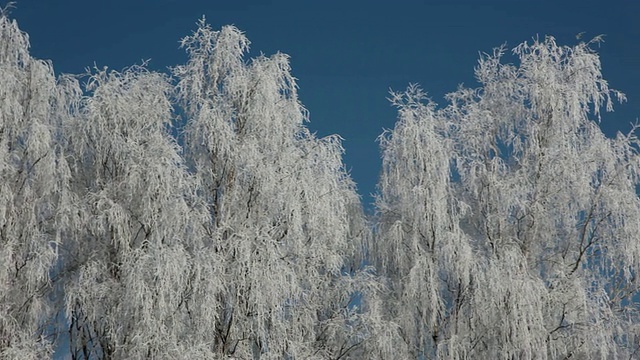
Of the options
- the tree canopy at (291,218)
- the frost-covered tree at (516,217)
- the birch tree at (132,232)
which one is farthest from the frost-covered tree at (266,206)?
the frost-covered tree at (516,217)

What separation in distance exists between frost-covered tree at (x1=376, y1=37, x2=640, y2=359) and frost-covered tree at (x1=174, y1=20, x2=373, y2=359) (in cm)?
103

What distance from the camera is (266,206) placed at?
13227 mm

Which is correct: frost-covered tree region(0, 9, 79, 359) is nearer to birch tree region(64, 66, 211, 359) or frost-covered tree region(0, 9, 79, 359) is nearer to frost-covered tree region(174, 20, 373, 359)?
birch tree region(64, 66, 211, 359)

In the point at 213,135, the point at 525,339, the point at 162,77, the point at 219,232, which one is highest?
the point at 162,77

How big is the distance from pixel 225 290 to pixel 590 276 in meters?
5.70

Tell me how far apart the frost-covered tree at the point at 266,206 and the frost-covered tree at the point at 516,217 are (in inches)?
40.4

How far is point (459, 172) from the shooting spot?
1434 centimetres

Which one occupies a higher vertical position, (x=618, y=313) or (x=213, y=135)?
(x=213, y=135)

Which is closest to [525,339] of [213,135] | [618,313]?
[618,313]

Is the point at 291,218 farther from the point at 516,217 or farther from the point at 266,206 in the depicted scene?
the point at 516,217

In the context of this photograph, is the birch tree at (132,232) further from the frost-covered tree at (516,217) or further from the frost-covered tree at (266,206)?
the frost-covered tree at (516,217)

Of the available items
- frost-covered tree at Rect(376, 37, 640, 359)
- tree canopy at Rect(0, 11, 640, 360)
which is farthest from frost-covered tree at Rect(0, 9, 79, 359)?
frost-covered tree at Rect(376, 37, 640, 359)

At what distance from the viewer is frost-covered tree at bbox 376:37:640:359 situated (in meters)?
12.9

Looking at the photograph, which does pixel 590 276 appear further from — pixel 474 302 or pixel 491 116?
pixel 491 116
